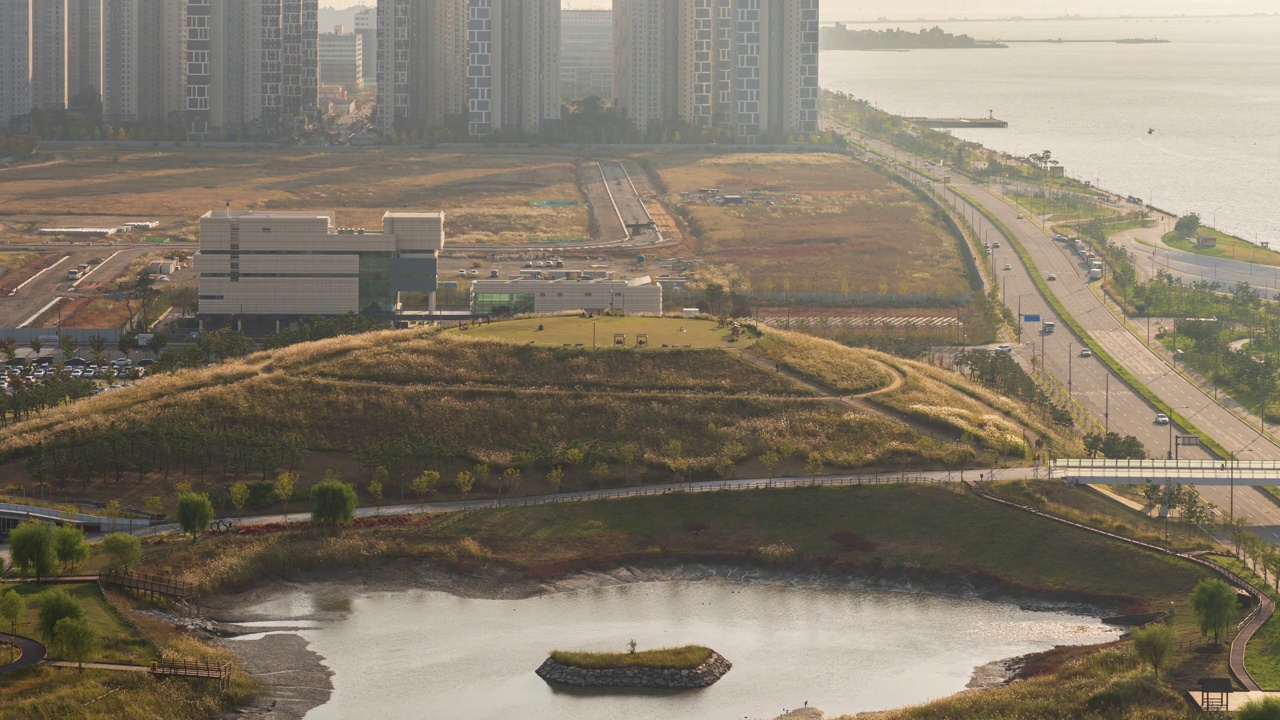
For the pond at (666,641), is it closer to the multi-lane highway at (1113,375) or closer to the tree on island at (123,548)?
the tree on island at (123,548)

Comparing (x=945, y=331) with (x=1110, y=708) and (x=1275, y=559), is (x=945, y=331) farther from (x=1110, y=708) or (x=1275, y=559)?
(x=1110, y=708)

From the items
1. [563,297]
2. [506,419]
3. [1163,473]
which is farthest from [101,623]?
[563,297]

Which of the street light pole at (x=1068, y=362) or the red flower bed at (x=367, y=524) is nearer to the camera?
the red flower bed at (x=367, y=524)

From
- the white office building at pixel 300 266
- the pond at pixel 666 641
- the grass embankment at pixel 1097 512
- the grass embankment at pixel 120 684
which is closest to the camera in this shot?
the grass embankment at pixel 120 684

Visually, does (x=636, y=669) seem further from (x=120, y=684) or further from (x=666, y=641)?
(x=120, y=684)

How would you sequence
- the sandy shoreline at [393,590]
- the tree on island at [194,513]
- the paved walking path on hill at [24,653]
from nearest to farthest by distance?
the paved walking path on hill at [24,653] < the sandy shoreline at [393,590] < the tree on island at [194,513]

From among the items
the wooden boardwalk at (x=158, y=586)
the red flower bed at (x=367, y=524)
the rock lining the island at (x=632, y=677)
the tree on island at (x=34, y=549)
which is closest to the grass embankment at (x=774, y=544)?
the red flower bed at (x=367, y=524)
